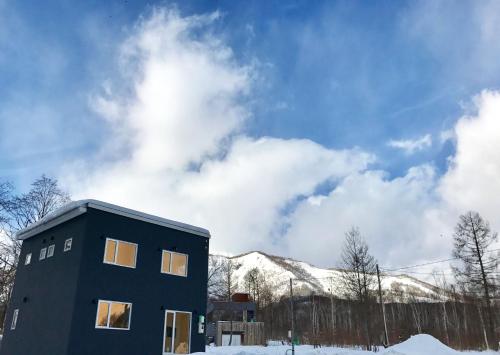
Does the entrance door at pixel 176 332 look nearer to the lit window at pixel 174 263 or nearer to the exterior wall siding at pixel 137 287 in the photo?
the exterior wall siding at pixel 137 287

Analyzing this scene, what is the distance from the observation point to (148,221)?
58.0 ft

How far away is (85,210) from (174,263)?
186 inches

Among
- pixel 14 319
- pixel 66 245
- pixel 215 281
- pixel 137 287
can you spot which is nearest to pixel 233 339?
pixel 215 281

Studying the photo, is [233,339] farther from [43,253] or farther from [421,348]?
[43,253]

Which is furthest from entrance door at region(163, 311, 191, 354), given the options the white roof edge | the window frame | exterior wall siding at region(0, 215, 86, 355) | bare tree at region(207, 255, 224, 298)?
bare tree at region(207, 255, 224, 298)

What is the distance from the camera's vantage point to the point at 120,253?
16.6 metres

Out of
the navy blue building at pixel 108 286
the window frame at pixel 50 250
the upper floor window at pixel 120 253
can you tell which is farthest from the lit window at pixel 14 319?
the upper floor window at pixel 120 253

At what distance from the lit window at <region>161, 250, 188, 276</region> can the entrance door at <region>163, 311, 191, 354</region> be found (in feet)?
5.72

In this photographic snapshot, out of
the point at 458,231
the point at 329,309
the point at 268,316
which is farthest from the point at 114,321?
the point at 329,309

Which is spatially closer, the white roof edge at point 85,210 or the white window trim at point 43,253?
the white roof edge at point 85,210

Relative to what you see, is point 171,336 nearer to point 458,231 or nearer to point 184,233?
point 184,233

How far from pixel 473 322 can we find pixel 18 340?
48175 millimetres

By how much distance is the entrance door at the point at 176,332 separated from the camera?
680 inches

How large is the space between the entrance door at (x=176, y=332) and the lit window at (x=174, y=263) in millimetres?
1744
